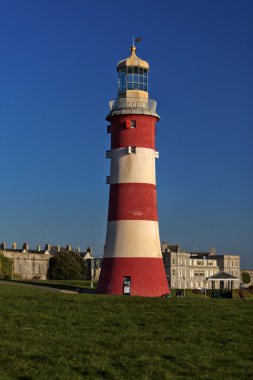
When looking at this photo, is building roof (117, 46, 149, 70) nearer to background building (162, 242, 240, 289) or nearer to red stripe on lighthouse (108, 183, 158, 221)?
red stripe on lighthouse (108, 183, 158, 221)

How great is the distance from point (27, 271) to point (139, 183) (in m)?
56.6

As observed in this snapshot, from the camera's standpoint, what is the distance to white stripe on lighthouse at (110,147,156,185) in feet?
128

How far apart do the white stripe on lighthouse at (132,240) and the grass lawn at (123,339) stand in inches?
410

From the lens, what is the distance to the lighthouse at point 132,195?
124 ft

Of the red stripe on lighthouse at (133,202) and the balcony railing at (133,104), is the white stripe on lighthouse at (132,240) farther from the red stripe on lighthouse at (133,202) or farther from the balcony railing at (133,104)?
the balcony railing at (133,104)

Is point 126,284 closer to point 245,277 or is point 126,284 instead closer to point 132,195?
point 132,195

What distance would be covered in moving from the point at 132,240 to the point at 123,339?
59.7ft

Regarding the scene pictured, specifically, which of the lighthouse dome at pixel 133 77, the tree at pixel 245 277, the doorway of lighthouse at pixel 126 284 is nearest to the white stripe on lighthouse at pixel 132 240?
Result: the doorway of lighthouse at pixel 126 284

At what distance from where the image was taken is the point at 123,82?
4128cm

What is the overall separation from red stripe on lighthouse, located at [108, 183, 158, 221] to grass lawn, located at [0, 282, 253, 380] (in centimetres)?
1143

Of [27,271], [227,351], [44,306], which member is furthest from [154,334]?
[27,271]

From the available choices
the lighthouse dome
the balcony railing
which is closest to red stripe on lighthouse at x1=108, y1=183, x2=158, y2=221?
the balcony railing

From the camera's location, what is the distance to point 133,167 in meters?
39.0

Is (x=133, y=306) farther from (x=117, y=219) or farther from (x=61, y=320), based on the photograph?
(x=117, y=219)
